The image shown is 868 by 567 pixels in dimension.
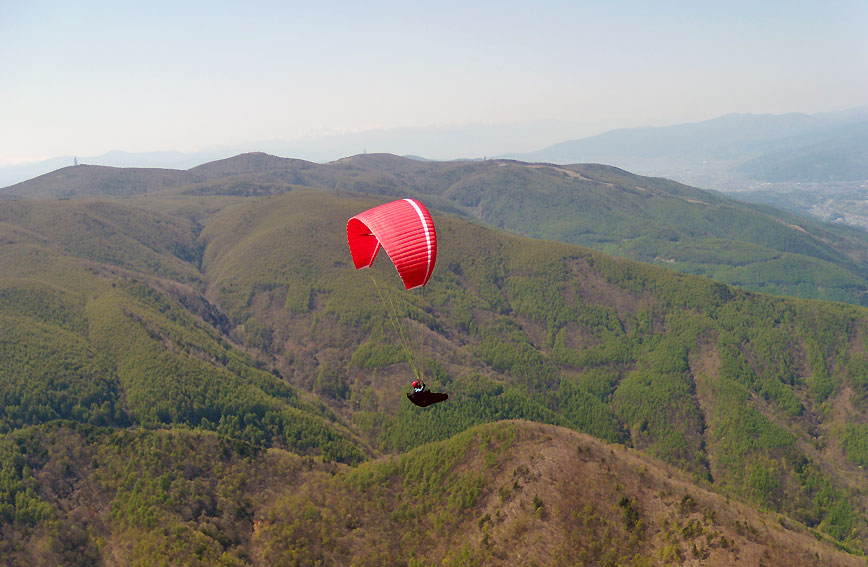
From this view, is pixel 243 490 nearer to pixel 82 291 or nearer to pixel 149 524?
pixel 149 524

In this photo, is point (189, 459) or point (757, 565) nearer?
point (757, 565)

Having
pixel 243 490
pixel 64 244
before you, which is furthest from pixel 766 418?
pixel 64 244

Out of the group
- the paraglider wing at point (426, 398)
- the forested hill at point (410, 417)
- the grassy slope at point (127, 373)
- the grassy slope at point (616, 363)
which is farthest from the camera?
the grassy slope at point (616, 363)

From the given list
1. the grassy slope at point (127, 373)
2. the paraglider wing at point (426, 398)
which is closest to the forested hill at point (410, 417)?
the grassy slope at point (127, 373)

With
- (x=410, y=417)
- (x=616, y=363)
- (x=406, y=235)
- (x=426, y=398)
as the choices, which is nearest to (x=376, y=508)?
(x=426, y=398)

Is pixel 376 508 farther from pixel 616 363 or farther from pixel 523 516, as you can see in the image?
pixel 616 363

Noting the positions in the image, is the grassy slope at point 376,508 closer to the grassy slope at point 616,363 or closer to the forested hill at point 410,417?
the forested hill at point 410,417
